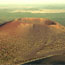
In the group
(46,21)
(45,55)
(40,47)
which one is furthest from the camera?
(46,21)

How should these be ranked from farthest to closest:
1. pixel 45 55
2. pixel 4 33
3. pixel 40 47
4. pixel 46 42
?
pixel 4 33, pixel 46 42, pixel 40 47, pixel 45 55

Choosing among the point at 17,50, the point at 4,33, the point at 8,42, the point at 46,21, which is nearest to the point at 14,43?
the point at 8,42

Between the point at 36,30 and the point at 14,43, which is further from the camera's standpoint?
the point at 36,30

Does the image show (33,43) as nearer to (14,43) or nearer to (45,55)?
(14,43)

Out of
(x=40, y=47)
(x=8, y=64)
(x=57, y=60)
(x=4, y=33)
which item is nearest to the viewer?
(x=8, y=64)

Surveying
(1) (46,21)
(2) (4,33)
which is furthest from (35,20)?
(2) (4,33)

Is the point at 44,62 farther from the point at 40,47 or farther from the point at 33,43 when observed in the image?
the point at 33,43
